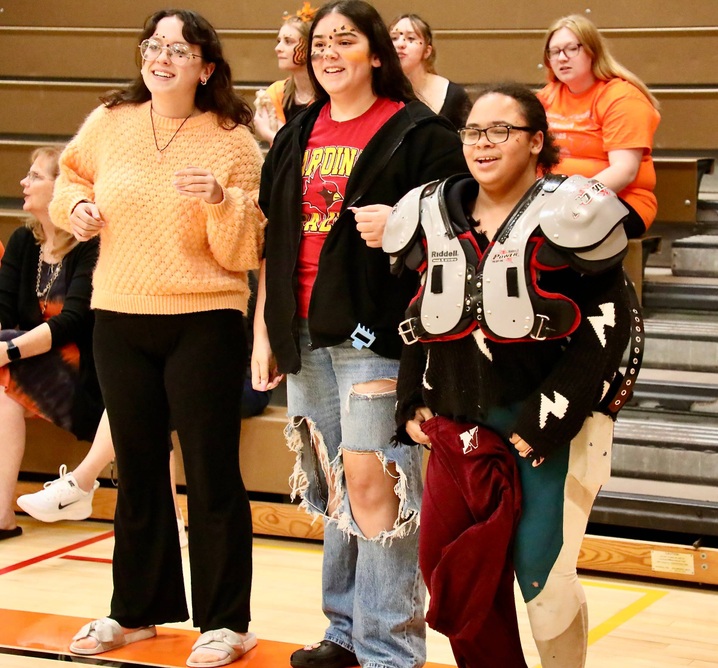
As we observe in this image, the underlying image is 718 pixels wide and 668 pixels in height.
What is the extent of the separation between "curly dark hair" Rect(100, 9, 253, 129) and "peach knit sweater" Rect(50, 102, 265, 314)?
0.08ft

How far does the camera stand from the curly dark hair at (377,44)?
2275 millimetres

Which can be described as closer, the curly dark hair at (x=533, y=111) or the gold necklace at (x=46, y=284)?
the curly dark hair at (x=533, y=111)

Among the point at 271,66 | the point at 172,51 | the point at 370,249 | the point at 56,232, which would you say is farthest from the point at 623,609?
the point at 271,66

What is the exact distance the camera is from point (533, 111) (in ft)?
6.61

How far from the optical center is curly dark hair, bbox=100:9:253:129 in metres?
2.47

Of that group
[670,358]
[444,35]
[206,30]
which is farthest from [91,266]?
[444,35]

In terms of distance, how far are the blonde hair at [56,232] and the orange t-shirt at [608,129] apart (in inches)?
66.4

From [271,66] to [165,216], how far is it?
11.6 ft

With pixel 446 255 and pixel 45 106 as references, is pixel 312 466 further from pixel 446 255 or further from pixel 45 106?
pixel 45 106

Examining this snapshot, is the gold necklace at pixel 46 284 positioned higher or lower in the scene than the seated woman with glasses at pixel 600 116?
lower

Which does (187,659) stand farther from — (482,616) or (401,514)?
(482,616)

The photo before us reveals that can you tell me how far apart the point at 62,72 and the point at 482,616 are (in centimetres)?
493

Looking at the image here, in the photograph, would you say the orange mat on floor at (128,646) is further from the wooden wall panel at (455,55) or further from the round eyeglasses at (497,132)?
the wooden wall panel at (455,55)

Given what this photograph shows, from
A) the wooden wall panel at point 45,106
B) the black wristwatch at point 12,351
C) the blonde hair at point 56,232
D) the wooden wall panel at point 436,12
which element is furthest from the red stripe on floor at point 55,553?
the wooden wall panel at point 436,12
